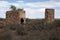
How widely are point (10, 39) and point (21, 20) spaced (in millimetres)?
24000

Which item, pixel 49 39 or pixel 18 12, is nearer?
pixel 49 39

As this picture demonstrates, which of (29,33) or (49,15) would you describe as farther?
(49,15)

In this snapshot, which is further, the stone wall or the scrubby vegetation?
the stone wall

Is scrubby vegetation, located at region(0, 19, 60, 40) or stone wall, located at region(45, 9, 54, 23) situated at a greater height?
stone wall, located at region(45, 9, 54, 23)

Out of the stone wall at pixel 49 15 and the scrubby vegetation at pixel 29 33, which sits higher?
the stone wall at pixel 49 15

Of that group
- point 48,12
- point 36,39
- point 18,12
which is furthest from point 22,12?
point 36,39

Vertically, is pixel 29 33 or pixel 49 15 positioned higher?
pixel 49 15

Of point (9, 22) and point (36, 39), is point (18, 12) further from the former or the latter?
point (36, 39)

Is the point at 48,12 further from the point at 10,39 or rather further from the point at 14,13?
the point at 10,39

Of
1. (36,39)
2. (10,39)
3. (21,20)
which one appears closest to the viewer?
(10,39)

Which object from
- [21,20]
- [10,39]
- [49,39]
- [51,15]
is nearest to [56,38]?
[49,39]

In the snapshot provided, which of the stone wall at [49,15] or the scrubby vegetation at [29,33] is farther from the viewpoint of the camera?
the stone wall at [49,15]

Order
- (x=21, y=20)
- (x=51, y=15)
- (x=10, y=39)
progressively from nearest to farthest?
(x=10, y=39) < (x=51, y=15) < (x=21, y=20)

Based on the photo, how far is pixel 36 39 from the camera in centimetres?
1673
